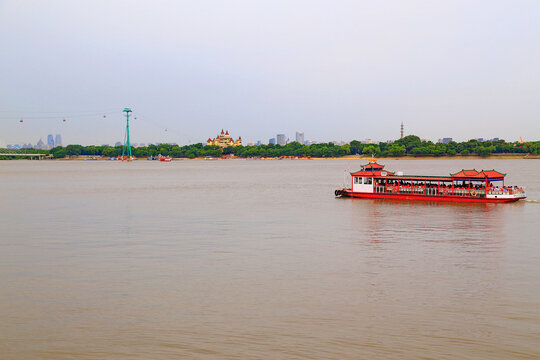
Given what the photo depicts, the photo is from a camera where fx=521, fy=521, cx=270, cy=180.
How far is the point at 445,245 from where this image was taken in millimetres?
30375

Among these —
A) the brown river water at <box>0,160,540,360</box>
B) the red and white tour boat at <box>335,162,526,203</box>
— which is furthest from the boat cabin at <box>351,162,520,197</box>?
the brown river water at <box>0,160,540,360</box>

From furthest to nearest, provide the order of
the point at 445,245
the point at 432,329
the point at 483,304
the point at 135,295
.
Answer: the point at 445,245
the point at 135,295
the point at 483,304
the point at 432,329

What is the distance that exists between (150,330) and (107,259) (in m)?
11.6

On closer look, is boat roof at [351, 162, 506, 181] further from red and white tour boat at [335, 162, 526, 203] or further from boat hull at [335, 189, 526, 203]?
boat hull at [335, 189, 526, 203]

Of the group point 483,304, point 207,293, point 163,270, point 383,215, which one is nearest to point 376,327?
point 483,304

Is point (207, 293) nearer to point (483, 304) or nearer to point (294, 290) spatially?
point (294, 290)

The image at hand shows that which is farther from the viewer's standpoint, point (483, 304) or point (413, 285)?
point (413, 285)

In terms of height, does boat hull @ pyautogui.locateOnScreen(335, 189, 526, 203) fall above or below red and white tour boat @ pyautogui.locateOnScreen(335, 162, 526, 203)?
below

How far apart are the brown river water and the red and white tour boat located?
15.1 metres

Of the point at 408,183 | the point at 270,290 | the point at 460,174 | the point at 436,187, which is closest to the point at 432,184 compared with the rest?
the point at 436,187

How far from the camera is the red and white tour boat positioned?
5578cm

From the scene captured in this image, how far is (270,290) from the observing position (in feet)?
66.7

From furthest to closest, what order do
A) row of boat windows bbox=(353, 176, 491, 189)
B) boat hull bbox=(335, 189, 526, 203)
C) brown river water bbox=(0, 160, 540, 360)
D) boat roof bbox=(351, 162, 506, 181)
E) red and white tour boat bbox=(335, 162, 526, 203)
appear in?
row of boat windows bbox=(353, 176, 491, 189), boat roof bbox=(351, 162, 506, 181), red and white tour boat bbox=(335, 162, 526, 203), boat hull bbox=(335, 189, 526, 203), brown river water bbox=(0, 160, 540, 360)

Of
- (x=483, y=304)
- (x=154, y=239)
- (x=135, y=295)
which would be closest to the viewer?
(x=483, y=304)
